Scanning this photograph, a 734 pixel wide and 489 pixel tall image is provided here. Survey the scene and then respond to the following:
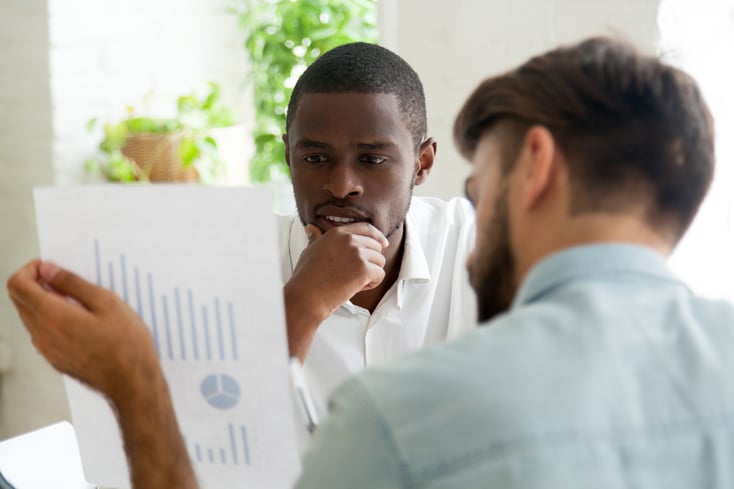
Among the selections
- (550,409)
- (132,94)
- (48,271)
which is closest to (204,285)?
(48,271)

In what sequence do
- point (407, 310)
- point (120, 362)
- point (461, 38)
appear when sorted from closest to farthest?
point (120, 362), point (407, 310), point (461, 38)

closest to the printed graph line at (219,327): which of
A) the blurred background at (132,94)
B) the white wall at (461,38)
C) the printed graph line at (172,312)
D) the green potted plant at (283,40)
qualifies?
the printed graph line at (172,312)

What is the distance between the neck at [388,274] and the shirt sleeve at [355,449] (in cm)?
77

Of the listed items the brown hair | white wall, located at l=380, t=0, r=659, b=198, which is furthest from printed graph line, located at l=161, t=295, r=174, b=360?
white wall, located at l=380, t=0, r=659, b=198

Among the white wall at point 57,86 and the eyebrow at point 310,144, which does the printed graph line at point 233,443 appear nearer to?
the eyebrow at point 310,144

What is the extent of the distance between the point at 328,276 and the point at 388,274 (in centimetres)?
27

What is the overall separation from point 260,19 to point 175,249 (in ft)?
6.48

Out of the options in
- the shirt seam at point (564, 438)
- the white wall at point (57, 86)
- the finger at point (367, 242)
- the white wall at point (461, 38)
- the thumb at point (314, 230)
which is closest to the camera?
the shirt seam at point (564, 438)

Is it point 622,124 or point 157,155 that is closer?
point 622,124

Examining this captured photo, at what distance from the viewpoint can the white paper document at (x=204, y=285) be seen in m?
0.83

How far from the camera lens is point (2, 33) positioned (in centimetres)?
247

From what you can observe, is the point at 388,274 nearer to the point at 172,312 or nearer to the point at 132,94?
the point at 172,312

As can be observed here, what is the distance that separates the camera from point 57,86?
2.36 m

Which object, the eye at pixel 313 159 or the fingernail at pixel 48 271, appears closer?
the fingernail at pixel 48 271
